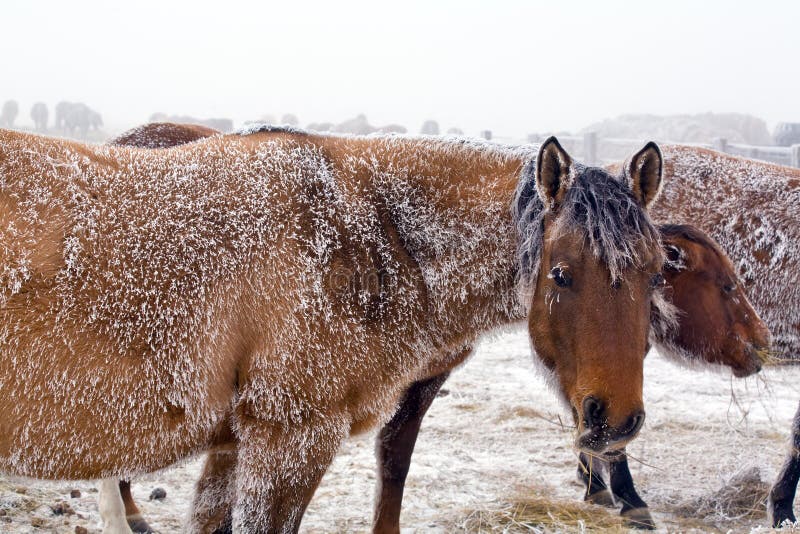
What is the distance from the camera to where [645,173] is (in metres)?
2.83

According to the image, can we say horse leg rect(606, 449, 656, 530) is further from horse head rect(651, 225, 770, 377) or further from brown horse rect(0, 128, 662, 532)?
brown horse rect(0, 128, 662, 532)

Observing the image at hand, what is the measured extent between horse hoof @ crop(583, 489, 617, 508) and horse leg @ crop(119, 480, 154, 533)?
298cm

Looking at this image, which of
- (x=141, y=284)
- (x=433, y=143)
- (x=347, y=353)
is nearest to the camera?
(x=141, y=284)

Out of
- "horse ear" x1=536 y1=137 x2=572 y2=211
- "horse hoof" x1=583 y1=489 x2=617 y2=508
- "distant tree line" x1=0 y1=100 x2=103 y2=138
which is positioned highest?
"distant tree line" x1=0 y1=100 x2=103 y2=138

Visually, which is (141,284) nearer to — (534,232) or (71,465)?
(71,465)

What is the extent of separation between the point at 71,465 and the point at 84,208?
3.10 ft

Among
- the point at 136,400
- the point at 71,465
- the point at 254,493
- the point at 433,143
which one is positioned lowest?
the point at 254,493

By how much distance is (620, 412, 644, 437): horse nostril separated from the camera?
2.53 m

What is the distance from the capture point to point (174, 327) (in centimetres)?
261

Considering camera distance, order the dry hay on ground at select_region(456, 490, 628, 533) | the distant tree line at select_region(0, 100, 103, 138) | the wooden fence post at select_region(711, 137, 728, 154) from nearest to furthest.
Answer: the dry hay on ground at select_region(456, 490, 628, 533)
the wooden fence post at select_region(711, 137, 728, 154)
the distant tree line at select_region(0, 100, 103, 138)

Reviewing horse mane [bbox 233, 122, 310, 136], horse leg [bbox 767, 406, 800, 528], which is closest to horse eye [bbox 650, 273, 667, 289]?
horse mane [bbox 233, 122, 310, 136]

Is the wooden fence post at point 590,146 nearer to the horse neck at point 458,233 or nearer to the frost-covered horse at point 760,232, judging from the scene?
the frost-covered horse at point 760,232

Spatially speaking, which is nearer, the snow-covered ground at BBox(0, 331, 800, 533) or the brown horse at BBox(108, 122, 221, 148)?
the snow-covered ground at BBox(0, 331, 800, 533)

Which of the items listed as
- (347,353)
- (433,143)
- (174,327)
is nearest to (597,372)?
(347,353)
